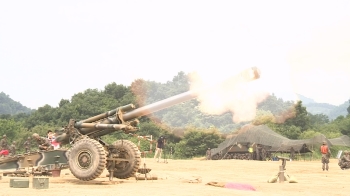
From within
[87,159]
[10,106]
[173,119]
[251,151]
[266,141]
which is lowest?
[87,159]

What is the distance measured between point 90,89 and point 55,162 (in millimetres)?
52475

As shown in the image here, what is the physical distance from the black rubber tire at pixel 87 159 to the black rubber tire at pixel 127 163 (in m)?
1.52

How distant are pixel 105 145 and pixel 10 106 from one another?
510ft

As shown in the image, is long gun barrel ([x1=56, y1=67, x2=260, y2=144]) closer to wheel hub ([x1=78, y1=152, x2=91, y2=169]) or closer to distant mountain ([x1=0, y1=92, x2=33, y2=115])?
wheel hub ([x1=78, y1=152, x2=91, y2=169])

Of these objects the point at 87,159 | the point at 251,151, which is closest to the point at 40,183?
the point at 87,159

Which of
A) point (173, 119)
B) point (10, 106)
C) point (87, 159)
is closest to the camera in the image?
point (87, 159)

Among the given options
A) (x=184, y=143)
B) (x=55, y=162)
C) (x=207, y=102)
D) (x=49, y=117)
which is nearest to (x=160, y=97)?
(x=184, y=143)

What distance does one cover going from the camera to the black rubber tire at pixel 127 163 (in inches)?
656

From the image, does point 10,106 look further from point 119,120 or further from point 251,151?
point 119,120

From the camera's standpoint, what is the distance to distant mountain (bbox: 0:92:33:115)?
158 meters

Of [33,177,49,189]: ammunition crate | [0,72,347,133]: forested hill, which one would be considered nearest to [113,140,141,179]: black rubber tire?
[33,177,49,189]: ammunition crate

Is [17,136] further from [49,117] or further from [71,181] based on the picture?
[71,181]

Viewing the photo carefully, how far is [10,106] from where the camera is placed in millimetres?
164500

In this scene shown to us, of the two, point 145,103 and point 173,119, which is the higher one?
point 145,103
